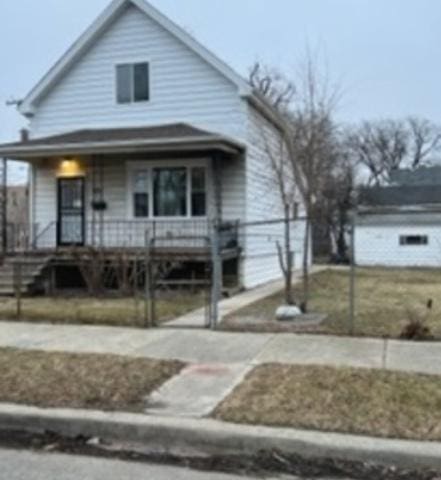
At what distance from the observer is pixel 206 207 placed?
17688 mm

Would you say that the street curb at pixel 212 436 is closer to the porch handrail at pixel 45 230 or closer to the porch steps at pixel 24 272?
the porch steps at pixel 24 272

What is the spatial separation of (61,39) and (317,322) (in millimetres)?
27708

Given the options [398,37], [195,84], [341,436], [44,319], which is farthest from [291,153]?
[398,37]

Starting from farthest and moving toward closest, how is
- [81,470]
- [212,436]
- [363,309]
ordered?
[363,309]
[212,436]
[81,470]

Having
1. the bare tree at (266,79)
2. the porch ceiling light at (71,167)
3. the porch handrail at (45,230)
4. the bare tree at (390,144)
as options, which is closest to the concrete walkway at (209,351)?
the porch handrail at (45,230)

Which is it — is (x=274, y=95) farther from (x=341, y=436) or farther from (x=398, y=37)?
(x=341, y=436)

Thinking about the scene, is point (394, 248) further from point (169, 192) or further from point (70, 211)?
point (70, 211)

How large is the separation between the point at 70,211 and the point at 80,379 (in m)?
12.4

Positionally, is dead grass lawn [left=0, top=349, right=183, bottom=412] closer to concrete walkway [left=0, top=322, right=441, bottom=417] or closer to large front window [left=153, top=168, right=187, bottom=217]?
concrete walkway [left=0, top=322, right=441, bottom=417]

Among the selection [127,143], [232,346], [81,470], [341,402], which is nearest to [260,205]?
[127,143]

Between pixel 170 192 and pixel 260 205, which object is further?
pixel 260 205

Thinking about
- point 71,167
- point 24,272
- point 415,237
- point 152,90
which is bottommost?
point 24,272

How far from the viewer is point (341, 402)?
20.5 feet

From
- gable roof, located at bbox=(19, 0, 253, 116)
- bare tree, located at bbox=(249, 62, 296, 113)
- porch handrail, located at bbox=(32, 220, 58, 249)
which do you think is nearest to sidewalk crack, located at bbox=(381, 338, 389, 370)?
gable roof, located at bbox=(19, 0, 253, 116)
